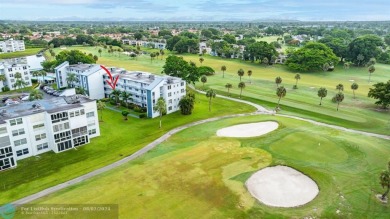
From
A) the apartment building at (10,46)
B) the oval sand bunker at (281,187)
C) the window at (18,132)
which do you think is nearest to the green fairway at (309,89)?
the oval sand bunker at (281,187)

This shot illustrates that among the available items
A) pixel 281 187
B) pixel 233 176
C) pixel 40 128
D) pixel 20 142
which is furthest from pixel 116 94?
pixel 281 187

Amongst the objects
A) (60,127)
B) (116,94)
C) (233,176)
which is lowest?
(233,176)

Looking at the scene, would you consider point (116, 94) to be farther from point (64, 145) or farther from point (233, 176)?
point (233, 176)

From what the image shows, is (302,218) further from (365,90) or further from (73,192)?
(365,90)

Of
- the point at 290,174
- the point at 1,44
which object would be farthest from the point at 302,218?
the point at 1,44

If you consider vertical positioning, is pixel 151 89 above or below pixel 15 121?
above

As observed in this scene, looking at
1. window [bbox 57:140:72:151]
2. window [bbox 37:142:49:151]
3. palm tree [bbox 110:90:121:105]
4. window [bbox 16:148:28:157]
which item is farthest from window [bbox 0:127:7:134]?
palm tree [bbox 110:90:121:105]
